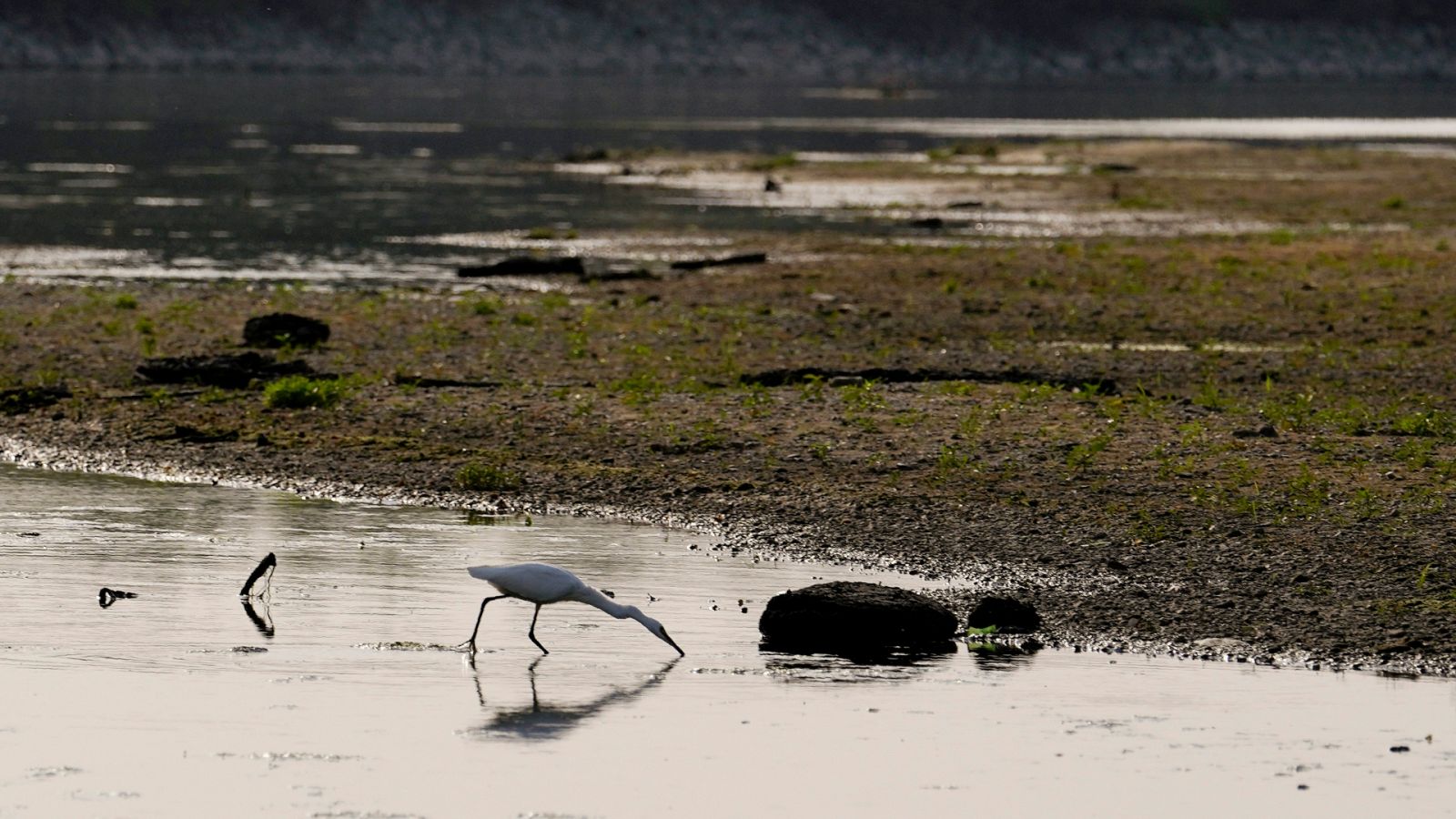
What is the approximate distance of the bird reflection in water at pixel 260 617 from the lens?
556 inches

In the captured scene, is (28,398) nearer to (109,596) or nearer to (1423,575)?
A: (109,596)

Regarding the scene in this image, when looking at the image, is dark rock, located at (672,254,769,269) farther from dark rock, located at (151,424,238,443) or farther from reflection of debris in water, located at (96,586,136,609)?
reflection of debris in water, located at (96,586,136,609)

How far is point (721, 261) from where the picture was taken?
37594 millimetres

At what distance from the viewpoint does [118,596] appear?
582 inches

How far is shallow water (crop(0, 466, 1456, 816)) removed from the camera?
36.0 feet

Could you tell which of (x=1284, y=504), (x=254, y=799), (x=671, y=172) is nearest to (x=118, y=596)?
(x=254, y=799)

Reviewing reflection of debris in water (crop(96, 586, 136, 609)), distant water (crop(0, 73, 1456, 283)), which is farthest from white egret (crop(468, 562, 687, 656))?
distant water (crop(0, 73, 1456, 283))

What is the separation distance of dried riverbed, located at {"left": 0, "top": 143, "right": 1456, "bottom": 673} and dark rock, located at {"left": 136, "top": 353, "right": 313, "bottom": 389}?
427 mm

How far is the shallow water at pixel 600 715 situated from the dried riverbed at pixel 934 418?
141 centimetres

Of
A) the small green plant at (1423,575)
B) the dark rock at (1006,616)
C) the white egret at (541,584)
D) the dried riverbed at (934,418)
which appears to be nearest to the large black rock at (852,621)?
the dark rock at (1006,616)

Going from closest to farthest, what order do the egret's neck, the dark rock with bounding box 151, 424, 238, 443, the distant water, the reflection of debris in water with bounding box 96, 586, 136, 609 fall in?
the egret's neck → the reflection of debris in water with bounding box 96, 586, 136, 609 → the dark rock with bounding box 151, 424, 238, 443 → the distant water

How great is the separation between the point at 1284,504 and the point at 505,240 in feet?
98.6

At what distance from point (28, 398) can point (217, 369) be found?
2002 millimetres

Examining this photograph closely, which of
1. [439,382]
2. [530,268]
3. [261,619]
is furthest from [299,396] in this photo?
[530,268]
